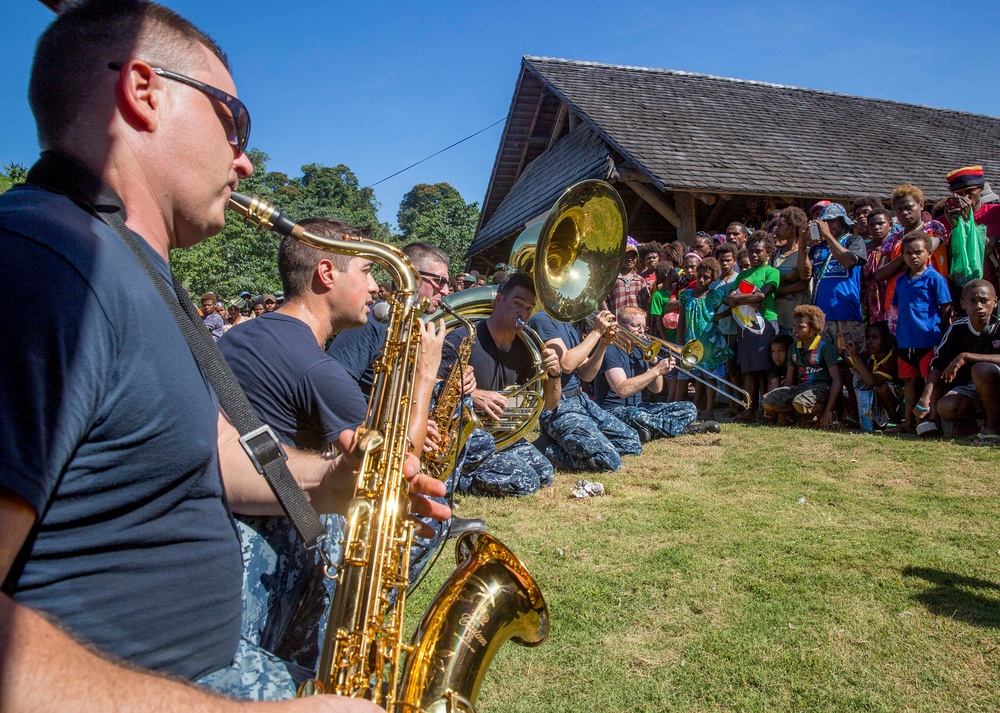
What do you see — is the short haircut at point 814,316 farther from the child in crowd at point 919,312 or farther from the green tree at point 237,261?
the green tree at point 237,261

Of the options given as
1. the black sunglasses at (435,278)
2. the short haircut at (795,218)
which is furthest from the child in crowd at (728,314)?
the black sunglasses at (435,278)

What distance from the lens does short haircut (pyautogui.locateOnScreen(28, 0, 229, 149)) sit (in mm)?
1354

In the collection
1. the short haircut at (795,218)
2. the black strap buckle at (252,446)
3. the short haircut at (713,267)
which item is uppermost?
the short haircut at (795,218)

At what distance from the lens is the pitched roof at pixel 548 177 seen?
1389 cm

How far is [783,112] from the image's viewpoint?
16906 mm

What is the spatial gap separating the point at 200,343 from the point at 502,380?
3766 millimetres

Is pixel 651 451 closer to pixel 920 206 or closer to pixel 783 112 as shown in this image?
pixel 920 206

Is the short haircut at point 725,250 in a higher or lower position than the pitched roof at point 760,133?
lower

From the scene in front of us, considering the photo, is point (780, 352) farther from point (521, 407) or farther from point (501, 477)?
point (521, 407)

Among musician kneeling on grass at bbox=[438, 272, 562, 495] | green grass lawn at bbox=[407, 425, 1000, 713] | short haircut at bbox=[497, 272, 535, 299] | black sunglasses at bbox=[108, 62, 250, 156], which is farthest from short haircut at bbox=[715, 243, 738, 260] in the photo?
black sunglasses at bbox=[108, 62, 250, 156]

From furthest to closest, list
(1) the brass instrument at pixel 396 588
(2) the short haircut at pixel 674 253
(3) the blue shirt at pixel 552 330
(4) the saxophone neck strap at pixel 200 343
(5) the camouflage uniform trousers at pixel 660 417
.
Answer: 1. (2) the short haircut at pixel 674 253
2. (5) the camouflage uniform trousers at pixel 660 417
3. (3) the blue shirt at pixel 552 330
4. (1) the brass instrument at pixel 396 588
5. (4) the saxophone neck strap at pixel 200 343

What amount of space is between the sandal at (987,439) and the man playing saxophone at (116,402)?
267 inches

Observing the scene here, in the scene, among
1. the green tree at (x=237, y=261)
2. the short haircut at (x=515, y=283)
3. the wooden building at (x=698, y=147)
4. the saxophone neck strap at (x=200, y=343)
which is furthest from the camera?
the green tree at (x=237, y=261)

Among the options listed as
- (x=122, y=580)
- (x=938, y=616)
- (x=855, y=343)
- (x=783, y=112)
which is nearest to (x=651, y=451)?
(x=855, y=343)
